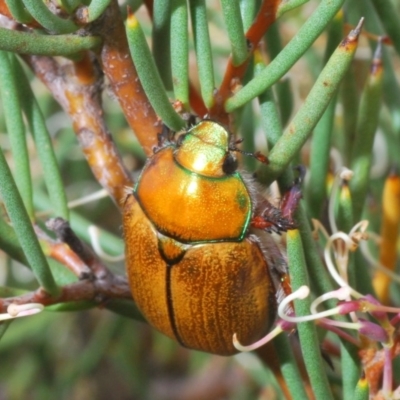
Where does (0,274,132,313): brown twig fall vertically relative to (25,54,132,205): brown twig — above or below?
below

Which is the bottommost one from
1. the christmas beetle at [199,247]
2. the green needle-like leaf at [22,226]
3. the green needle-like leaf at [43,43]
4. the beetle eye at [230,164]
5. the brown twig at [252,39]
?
the christmas beetle at [199,247]

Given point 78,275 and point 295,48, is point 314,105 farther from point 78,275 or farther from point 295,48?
point 78,275

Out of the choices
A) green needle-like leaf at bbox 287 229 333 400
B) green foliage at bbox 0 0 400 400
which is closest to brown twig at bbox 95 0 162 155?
green foliage at bbox 0 0 400 400

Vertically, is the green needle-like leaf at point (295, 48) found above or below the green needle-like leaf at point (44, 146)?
above

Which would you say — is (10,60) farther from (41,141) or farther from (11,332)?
(11,332)

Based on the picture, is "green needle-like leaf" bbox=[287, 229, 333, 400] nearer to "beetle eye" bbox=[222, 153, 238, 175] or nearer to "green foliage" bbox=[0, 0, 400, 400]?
"green foliage" bbox=[0, 0, 400, 400]

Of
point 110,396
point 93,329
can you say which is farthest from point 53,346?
point 110,396

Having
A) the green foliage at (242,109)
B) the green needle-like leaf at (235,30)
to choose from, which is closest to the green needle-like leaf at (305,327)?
the green foliage at (242,109)

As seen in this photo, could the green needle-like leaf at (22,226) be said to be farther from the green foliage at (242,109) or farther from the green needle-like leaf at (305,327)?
the green needle-like leaf at (305,327)
